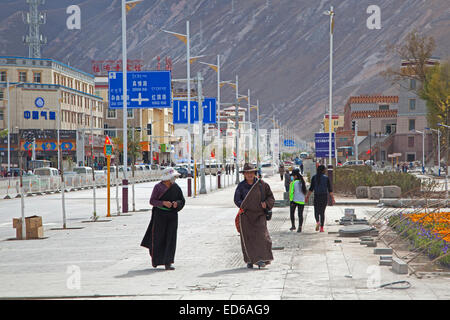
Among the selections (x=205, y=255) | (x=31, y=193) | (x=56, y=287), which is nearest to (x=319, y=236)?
(x=205, y=255)

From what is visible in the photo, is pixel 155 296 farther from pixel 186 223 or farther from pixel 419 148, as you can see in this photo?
pixel 419 148

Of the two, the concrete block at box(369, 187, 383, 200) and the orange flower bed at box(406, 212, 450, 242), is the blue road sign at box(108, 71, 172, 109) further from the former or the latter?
the orange flower bed at box(406, 212, 450, 242)

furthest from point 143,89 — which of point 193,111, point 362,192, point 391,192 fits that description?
point 193,111

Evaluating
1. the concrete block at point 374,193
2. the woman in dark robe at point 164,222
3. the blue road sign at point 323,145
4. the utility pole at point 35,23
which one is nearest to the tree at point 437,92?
the concrete block at point 374,193

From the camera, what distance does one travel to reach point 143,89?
34.5 meters

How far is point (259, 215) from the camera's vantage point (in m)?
12.3

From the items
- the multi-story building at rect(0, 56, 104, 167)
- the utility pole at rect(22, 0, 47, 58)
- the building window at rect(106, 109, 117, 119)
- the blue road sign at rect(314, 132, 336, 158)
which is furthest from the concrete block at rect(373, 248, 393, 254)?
the utility pole at rect(22, 0, 47, 58)

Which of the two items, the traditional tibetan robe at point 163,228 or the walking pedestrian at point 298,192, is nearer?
the traditional tibetan robe at point 163,228

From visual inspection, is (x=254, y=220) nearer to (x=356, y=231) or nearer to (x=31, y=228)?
(x=356, y=231)

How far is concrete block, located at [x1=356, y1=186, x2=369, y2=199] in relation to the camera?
3453 centimetres

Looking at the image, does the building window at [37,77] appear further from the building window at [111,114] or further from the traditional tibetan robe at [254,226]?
the traditional tibetan robe at [254,226]

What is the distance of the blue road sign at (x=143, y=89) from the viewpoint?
110 ft

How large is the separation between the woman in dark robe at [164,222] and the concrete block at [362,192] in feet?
76.4

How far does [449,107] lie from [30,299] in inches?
2507
